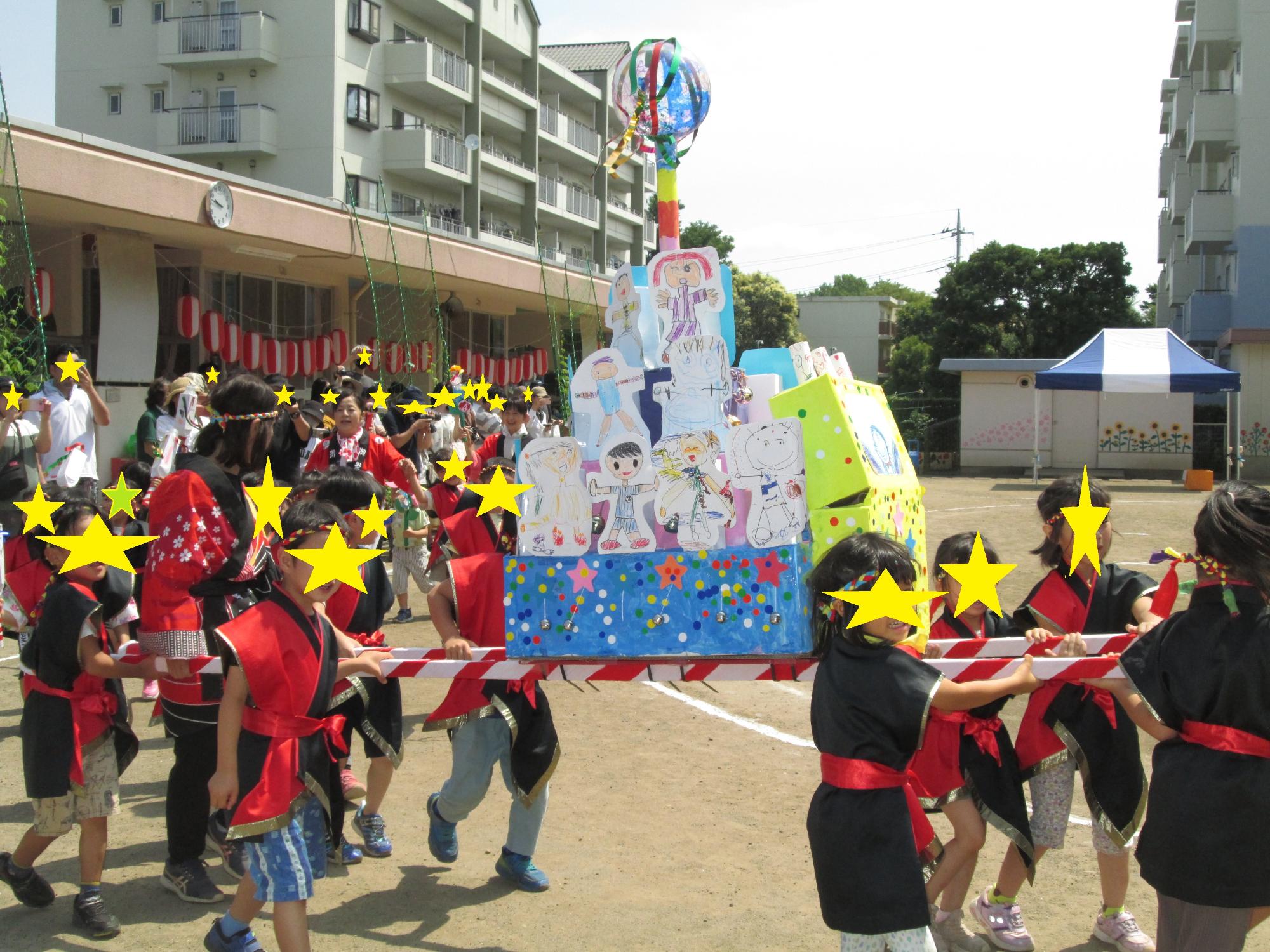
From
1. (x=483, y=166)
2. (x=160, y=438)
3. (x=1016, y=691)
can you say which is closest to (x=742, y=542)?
(x=1016, y=691)

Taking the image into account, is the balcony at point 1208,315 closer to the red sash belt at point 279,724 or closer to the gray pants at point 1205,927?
the gray pants at point 1205,927

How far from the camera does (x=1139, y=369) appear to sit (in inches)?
816

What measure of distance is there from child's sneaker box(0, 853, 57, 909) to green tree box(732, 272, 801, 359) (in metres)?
46.0

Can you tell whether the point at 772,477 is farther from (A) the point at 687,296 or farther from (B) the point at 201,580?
(B) the point at 201,580

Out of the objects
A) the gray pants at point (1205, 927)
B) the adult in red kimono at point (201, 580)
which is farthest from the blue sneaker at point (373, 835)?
the gray pants at point (1205, 927)

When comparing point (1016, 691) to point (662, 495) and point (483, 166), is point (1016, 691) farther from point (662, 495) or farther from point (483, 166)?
point (483, 166)

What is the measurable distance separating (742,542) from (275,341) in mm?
16260

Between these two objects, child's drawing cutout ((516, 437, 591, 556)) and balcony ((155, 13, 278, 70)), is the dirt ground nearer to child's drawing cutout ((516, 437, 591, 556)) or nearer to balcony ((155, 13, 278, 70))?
child's drawing cutout ((516, 437, 591, 556))

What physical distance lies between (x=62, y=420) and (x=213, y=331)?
31.0 feet

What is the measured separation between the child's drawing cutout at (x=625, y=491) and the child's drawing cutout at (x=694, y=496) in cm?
5

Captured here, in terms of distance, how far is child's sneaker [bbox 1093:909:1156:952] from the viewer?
3.70 m

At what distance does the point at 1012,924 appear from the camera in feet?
12.6

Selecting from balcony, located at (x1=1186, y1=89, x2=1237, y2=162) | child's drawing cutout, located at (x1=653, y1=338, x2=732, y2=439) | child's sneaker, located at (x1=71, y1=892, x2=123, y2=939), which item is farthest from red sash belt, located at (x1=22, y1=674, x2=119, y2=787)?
balcony, located at (x1=1186, y1=89, x2=1237, y2=162)

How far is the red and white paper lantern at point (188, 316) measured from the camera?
55.1 ft
